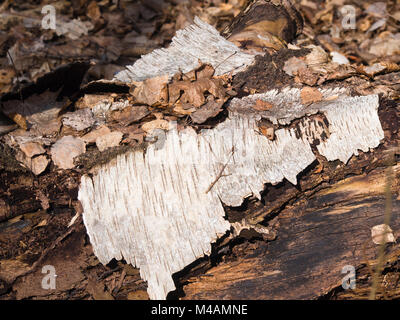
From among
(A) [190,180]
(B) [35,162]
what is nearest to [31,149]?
(B) [35,162]

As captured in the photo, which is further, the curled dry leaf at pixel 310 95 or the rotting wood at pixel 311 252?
the curled dry leaf at pixel 310 95

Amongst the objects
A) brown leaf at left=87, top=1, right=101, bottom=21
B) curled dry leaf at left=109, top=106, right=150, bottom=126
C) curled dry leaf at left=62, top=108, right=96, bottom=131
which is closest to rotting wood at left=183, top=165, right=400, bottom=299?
curled dry leaf at left=109, top=106, right=150, bottom=126

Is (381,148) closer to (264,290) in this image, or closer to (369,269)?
(369,269)

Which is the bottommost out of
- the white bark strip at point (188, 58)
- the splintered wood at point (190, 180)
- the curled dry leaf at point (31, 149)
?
the splintered wood at point (190, 180)

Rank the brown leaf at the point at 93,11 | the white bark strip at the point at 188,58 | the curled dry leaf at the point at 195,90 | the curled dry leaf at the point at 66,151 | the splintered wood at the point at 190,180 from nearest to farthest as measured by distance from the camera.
A: the splintered wood at the point at 190,180 → the curled dry leaf at the point at 66,151 → the curled dry leaf at the point at 195,90 → the white bark strip at the point at 188,58 → the brown leaf at the point at 93,11

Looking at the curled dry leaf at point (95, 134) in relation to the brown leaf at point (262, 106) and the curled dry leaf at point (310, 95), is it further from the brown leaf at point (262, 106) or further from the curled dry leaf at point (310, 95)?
the curled dry leaf at point (310, 95)

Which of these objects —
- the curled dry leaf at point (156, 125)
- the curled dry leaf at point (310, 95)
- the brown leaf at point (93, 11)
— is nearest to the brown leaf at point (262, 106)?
the curled dry leaf at point (310, 95)

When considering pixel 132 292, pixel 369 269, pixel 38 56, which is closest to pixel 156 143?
pixel 132 292
